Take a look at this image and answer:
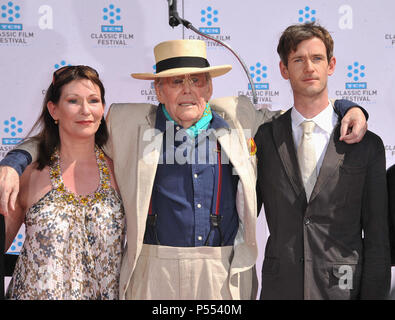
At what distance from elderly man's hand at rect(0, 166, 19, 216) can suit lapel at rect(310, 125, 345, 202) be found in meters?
1.34

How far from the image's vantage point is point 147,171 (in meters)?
2.43

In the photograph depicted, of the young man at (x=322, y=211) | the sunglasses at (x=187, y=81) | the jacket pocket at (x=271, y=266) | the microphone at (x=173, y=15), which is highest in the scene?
the microphone at (x=173, y=15)

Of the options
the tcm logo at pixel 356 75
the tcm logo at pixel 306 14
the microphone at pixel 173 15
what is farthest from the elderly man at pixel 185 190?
the tcm logo at pixel 306 14

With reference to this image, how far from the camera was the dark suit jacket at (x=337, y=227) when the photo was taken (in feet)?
7.73

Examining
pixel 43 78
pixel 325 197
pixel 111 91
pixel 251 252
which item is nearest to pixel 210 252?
pixel 251 252

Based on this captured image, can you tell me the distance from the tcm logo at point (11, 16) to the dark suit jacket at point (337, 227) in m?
2.08

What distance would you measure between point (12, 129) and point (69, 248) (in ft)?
4.53

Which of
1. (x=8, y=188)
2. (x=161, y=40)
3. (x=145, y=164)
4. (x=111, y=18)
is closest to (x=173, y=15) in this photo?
(x=161, y=40)

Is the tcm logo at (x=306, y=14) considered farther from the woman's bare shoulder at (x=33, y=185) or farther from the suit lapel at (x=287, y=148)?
the woman's bare shoulder at (x=33, y=185)

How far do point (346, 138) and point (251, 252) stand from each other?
71 cm

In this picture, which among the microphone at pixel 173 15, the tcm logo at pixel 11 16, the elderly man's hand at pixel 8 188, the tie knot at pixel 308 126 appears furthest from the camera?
the tcm logo at pixel 11 16

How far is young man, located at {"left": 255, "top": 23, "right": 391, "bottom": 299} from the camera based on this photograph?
2359 mm

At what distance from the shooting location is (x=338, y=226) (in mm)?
2383

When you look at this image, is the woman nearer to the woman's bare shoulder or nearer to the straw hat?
the woman's bare shoulder
